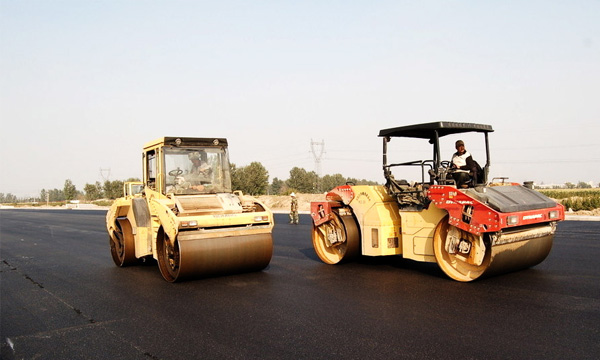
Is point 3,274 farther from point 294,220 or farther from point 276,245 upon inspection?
point 294,220

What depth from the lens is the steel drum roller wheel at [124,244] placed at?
934 centimetres

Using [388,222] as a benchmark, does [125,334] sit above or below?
below

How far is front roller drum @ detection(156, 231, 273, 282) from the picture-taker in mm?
7317

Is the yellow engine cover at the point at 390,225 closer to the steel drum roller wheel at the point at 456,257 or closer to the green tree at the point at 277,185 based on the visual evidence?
the steel drum roller wheel at the point at 456,257

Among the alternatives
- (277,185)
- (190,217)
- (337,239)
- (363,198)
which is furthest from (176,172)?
(277,185)

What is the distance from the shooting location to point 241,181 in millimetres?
60531

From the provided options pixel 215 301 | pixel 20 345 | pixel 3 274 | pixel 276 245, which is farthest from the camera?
pixel 276 245

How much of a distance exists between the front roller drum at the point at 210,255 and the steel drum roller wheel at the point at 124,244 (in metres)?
1.51

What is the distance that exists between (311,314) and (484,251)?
2.67 m

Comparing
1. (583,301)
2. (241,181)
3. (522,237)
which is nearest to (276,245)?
(522,237)

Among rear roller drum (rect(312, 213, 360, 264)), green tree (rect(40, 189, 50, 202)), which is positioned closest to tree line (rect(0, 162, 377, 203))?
rear roller drum (rect(312, 213, 360, 264))

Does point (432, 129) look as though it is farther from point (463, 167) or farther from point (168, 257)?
point (168, 257)

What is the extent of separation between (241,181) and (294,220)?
1556 inches

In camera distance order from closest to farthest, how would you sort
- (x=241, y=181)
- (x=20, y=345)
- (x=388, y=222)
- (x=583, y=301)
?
(x=20, y=345), (x=583, y=301), (x=388, y=222), (x=241, y=181)
